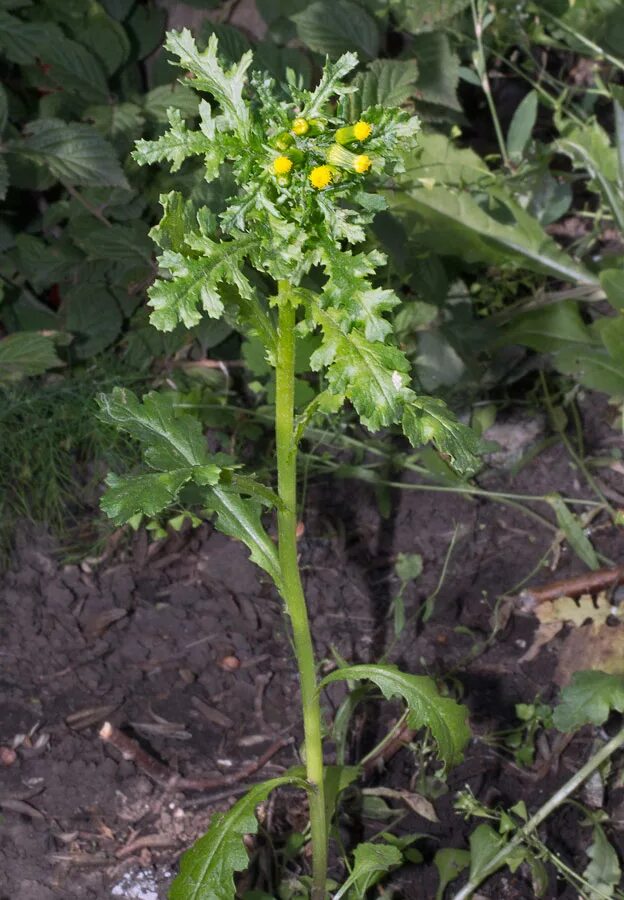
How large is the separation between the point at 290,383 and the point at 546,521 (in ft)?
4.46

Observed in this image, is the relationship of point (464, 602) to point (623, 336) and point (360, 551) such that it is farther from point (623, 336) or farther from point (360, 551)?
point (623, 336)

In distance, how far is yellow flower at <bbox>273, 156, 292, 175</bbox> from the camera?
1.26 metres

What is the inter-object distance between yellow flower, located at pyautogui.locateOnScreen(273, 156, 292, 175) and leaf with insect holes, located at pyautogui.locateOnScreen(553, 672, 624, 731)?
128 centimetres

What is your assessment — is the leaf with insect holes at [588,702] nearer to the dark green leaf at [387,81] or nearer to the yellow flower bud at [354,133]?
the yellow flower bud at [354,133]

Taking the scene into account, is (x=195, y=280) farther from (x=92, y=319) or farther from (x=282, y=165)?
(x=92, y=319)

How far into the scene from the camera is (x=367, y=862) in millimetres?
1824

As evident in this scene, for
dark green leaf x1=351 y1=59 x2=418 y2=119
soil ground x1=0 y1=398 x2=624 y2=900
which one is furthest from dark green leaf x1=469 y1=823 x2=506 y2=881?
dark green leaf x1=351 y1=59 x2=418 y2=119

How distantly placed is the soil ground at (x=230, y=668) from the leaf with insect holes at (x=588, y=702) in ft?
0.81

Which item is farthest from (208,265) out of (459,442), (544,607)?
(544,607)

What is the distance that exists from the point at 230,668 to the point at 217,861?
34.0 inches

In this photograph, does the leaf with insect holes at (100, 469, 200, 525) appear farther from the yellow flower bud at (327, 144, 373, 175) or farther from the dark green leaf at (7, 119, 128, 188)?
the dark green leaf at (7, 119, 128, 188)

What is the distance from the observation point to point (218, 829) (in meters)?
1.67

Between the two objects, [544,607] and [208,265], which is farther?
[544,607]

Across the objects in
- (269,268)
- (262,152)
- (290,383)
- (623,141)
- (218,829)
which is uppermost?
(262,152)
